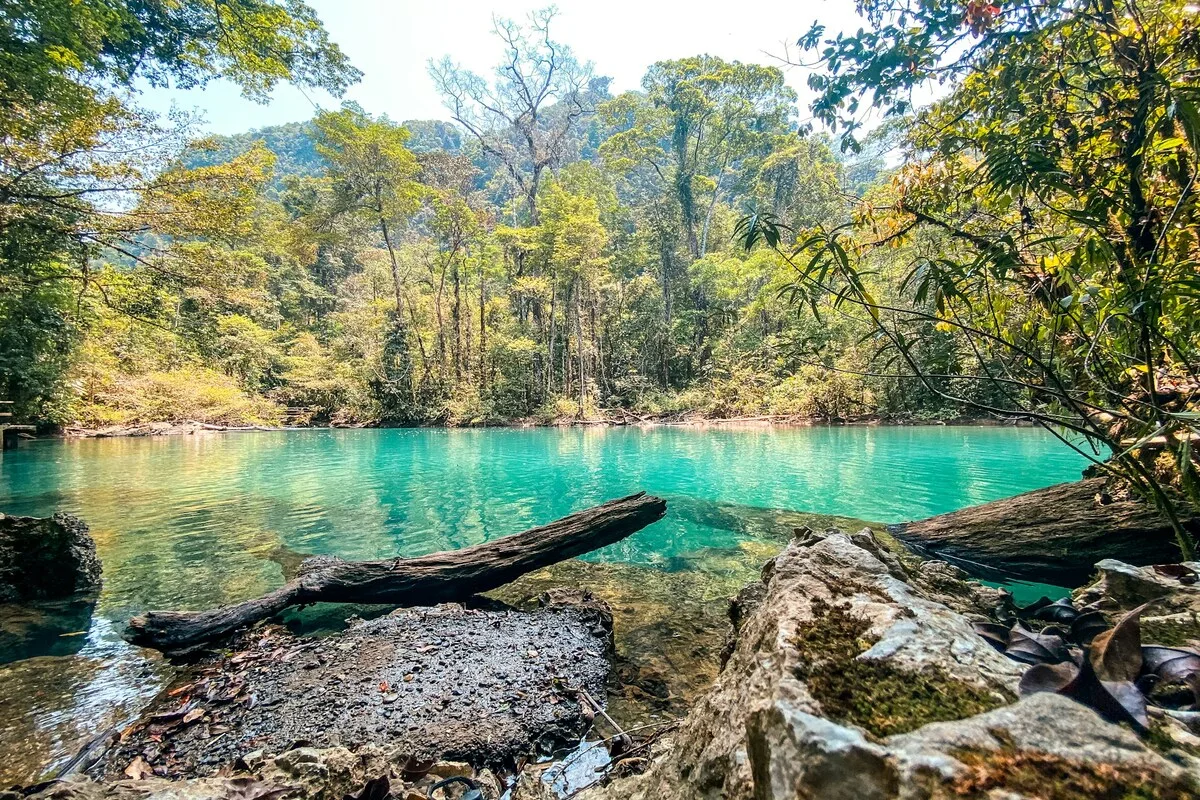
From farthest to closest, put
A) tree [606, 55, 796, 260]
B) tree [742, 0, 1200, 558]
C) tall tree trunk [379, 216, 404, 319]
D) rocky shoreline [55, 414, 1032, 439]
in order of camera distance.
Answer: tree [606, 55, 796, 260], tall tree trunk [379, 216, 404, 319], rocky shoreline [55, 414, 1032, 439], tree [742, 0, 1200, 558]

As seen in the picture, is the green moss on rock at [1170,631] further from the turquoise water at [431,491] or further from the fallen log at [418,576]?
the turquoise water at [431,491]

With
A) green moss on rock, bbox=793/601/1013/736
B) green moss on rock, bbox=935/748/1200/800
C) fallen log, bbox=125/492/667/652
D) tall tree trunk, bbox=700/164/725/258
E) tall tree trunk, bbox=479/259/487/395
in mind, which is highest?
tall tree trunk, bbox=700/164/725/258

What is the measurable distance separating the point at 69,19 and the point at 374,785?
9.90 metres

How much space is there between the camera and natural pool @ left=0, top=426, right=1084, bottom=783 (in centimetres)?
333

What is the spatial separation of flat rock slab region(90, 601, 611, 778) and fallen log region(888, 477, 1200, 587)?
12.2ft

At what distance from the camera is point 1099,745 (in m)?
0.67

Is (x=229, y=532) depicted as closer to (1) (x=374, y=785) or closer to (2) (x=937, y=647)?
(1) (x=374, y=785)

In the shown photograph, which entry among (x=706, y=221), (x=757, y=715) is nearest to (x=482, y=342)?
(x=706, y=221)

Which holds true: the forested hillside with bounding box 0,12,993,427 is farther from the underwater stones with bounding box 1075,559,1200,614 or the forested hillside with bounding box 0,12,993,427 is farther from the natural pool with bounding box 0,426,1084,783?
the underwater stones with bounding box 1075,559,1200,614

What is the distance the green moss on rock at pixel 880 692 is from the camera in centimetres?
79

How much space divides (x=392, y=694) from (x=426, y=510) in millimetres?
5973

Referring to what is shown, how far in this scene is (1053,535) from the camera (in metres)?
4.21

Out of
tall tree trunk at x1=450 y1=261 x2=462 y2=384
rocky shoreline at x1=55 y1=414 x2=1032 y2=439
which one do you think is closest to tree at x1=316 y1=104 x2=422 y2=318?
tall tree trunk at x1=450 y1=261 x2=462 y2=384

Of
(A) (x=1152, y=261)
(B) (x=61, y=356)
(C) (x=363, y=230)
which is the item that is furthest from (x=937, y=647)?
(C) (x=363, y=230)
